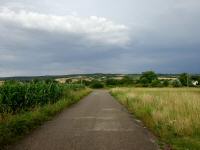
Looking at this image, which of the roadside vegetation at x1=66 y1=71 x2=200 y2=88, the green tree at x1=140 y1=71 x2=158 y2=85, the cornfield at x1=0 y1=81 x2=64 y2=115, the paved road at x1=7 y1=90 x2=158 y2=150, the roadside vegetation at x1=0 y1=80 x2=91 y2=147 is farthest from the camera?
the green tree at x1=140 y1=71 x2=158 y2=85

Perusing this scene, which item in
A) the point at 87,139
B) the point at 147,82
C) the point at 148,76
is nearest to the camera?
the point at 87,139

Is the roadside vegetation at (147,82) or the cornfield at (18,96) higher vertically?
the cornfield at (18,96)

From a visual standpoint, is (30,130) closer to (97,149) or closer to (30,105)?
(97,149)

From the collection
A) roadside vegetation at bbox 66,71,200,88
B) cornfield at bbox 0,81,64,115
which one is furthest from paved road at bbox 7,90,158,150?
roadside vegetation at bbox 66,71,200,88

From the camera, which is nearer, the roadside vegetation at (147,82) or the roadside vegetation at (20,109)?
the roadside vegetation at (20,109)

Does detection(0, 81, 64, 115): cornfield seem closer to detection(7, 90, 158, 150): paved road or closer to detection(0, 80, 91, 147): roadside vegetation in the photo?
detection(0, 80, 91, 147): roadside vegetation

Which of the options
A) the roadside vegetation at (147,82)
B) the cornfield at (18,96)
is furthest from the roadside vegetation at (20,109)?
the roadside vegetation at (147,82)

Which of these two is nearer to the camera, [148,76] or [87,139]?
[87,139]

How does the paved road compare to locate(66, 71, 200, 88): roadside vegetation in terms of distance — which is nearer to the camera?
the paved road

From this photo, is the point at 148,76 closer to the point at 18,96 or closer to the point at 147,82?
the point at 147,82

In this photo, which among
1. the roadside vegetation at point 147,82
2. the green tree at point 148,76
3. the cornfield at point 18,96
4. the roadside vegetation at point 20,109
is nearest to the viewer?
the roadside vegetation at point 20,109

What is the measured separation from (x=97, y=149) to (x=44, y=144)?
1.74 m

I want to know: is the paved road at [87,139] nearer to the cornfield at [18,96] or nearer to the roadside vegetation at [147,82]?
the cornfield at [18,96]

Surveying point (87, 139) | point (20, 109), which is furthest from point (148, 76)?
point (87, 139)
